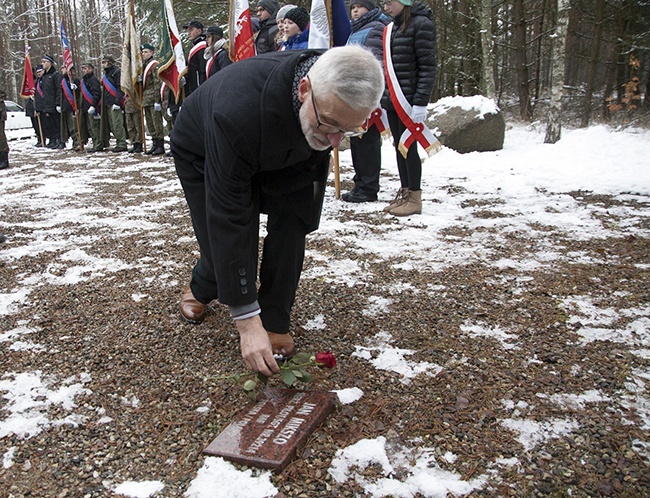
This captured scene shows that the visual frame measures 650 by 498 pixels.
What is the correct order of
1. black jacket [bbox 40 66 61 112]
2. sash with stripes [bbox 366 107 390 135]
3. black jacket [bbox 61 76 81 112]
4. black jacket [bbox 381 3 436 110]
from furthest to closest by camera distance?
black jacket [bbox 40 66 61 112]
black jacket [bbox 61 76 81 112]
sash with stripes [bbox 366 107 390 135]
black jacket [bbox 381 3 436 110]

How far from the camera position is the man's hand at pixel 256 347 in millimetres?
1773

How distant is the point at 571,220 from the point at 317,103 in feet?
11.6

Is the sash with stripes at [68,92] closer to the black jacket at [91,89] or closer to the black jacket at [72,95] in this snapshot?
the black jacket at [72,95]

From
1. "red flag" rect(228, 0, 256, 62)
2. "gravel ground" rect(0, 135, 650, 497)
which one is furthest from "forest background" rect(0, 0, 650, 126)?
"gravel ground" rect(0, 135, 650, 497)

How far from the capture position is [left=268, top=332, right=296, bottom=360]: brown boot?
91.0 inches

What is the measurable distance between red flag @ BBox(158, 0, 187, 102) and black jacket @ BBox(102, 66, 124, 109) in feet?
6.39

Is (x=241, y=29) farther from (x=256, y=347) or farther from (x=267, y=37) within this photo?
(x=256, y=347)

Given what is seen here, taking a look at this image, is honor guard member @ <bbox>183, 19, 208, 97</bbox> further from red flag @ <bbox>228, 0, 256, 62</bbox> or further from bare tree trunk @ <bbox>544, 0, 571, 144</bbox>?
bare tree trunk @ <bbox>544, 0, 571, 144</bbox>

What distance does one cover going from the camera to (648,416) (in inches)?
74.2

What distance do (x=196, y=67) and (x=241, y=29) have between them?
301cm

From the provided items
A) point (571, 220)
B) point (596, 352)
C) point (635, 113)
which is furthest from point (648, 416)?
point (635, 113)

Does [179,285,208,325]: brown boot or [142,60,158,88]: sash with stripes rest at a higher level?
[142,60,158,88]: sash with stripes

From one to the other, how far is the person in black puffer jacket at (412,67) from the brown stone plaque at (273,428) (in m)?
2.99

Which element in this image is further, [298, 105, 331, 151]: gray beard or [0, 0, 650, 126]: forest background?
[0, 0, 650, 126]: forest background
